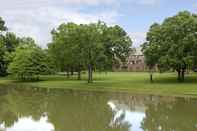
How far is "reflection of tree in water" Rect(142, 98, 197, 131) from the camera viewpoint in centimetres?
2212

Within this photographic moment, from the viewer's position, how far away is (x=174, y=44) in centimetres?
5350

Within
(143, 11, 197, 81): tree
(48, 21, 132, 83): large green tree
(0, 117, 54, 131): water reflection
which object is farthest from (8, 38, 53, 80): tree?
(0, 117, 54, 131): water reflection

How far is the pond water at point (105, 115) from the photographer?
22141 millimetres

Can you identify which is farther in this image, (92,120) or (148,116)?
(148,116)

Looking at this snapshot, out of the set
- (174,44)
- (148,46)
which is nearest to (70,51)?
(148,46)

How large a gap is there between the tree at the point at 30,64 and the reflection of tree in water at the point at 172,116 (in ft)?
120

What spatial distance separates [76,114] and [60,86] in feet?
98.1

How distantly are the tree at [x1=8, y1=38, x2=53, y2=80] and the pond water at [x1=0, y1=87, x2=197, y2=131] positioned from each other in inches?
1268

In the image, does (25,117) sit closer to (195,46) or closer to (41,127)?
(41,127)

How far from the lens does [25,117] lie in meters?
26.7

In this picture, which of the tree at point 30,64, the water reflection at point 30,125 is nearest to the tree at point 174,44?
the tree at point 30,64

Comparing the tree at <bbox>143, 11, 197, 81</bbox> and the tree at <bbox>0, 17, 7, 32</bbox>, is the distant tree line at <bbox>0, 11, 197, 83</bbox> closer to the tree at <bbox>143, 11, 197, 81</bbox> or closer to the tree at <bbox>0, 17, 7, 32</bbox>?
the tree at <bbox>143, 11, 197, 81</bbox>

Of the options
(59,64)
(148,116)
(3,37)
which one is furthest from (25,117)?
(3,37)

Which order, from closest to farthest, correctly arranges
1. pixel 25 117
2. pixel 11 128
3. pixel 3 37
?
1. pixel 11 128
2. pixel 25 117
3. pixel 3 37
